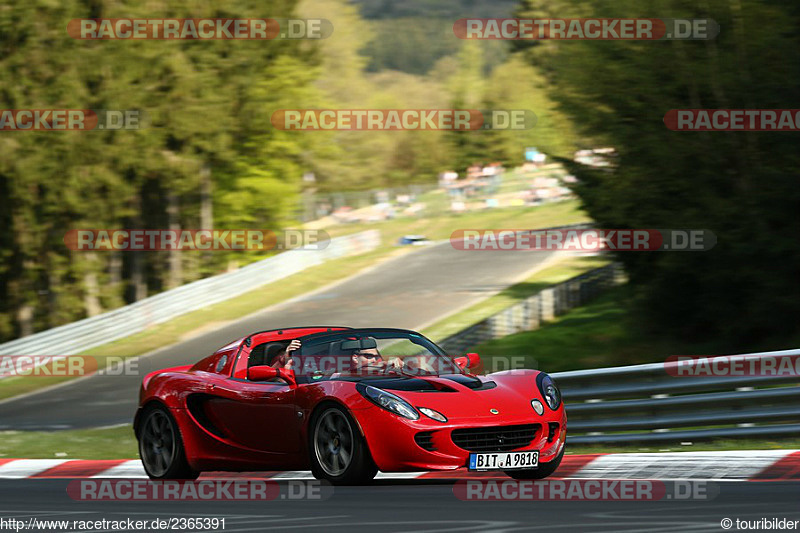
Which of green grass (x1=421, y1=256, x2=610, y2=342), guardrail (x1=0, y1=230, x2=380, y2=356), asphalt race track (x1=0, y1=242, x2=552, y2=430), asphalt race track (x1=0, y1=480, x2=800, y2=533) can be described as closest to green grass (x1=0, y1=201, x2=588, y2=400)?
guardrail (x1=0, y1=230, x2=380, y2=356)

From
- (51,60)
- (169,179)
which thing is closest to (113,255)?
(169,179)

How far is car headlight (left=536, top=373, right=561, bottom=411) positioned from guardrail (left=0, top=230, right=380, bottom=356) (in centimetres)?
1905

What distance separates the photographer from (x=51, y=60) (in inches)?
1204

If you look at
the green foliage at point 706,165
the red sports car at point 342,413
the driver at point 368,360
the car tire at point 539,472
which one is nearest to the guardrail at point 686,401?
the red sports car at point 342,413

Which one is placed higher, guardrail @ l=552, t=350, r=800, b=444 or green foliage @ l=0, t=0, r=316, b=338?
green foliage @ l=0, t=0, r=316, b=338

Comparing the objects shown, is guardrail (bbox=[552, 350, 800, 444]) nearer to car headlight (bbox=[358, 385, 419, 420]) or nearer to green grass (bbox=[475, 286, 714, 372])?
car headlight (bbox=[358, 385, 419, 420])

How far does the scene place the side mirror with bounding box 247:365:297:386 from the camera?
25.9ft

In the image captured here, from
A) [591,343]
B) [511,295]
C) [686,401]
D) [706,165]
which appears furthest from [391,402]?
[511,295]

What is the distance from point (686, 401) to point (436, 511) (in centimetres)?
397

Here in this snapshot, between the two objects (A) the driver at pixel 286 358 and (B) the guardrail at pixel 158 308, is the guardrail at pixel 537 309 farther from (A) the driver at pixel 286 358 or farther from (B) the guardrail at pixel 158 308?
(A) the driver at pixel 286 358

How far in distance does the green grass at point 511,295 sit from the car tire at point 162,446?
12750mm

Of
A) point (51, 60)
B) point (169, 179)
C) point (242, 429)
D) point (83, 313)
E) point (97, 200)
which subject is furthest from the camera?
point (83, 313)

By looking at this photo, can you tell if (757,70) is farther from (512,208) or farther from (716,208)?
(512,208)

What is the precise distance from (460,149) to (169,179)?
165 feet
